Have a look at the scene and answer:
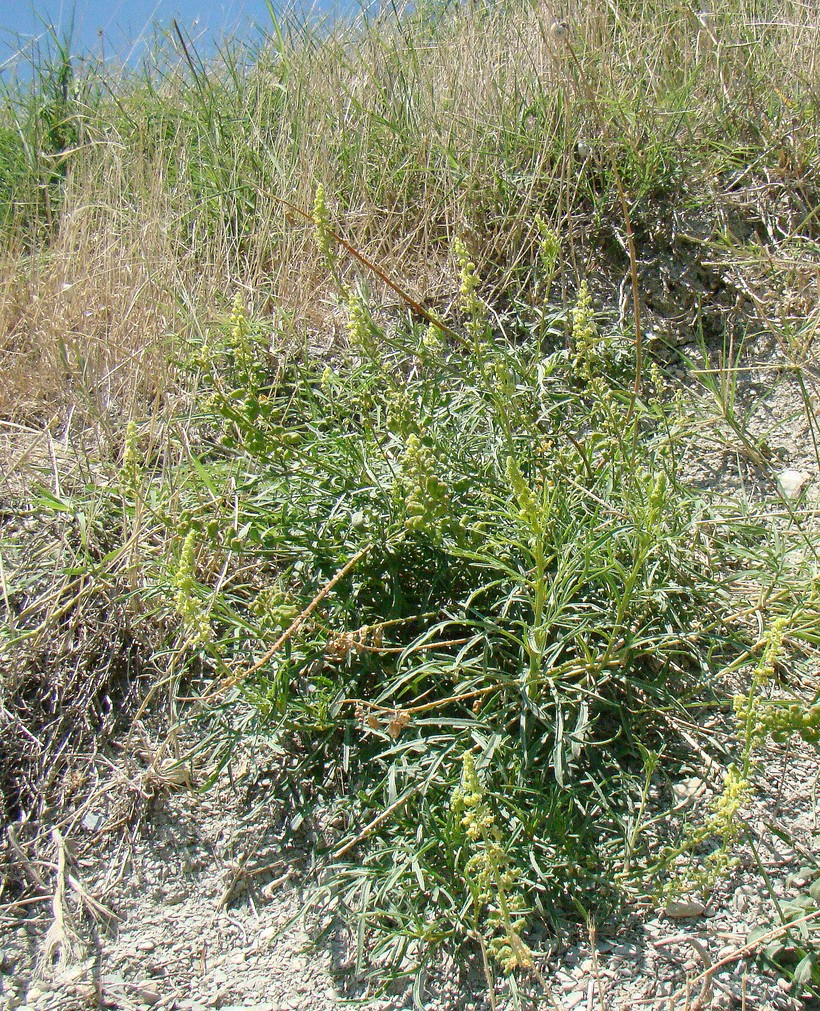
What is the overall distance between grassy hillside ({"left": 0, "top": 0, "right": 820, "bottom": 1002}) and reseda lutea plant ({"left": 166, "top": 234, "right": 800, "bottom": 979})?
0.05 feet

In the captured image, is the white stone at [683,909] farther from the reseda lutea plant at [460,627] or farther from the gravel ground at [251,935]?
the reseda lutea plant at [460,627]

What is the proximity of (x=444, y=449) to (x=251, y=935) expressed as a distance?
1.24m

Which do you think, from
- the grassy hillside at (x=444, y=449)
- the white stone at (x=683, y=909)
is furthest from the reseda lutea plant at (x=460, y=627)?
the white stone at (x=683, y=909)

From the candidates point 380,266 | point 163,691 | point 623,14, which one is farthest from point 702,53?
point 163,691

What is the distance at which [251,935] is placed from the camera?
2033 mm

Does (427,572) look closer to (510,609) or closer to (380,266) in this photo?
(510,609)

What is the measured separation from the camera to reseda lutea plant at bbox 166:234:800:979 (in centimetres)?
187

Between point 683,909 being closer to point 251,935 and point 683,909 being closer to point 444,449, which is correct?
point 251,935

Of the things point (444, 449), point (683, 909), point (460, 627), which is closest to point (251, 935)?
point (460, 627)

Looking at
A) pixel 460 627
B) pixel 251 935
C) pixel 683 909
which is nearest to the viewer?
pixel 683 909

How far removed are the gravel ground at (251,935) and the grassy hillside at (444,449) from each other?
9cm

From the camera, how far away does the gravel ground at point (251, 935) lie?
177cm

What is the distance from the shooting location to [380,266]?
3322mm

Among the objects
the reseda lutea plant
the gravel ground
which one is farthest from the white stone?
the reseda lutea plant
